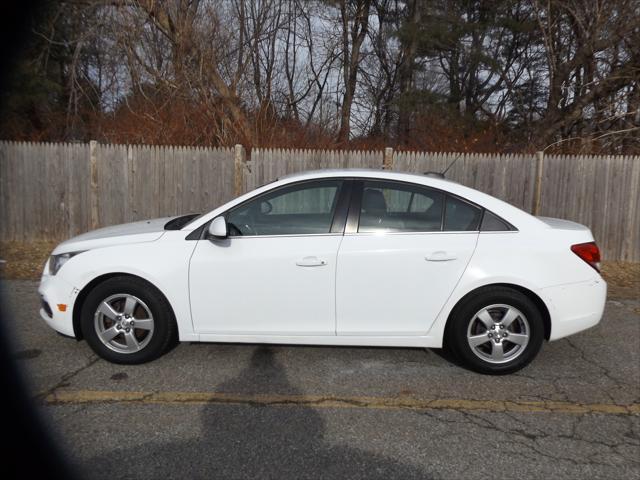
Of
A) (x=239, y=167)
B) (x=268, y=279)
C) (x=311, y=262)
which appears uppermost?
(x=239, y=167)

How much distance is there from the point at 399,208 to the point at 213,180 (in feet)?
20.1

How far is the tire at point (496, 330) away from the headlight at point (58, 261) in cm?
319

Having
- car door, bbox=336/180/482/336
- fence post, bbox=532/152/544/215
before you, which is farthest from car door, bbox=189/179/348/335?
fence post, bbox=532/152/544/215

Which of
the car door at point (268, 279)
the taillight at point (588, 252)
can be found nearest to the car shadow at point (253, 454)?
the car door at point (268, 279)

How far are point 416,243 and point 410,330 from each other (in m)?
0.70

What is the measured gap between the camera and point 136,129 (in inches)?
472

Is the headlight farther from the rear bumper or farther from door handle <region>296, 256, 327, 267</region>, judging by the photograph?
the rear bumper

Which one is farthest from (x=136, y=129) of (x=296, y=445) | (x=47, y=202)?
(x=296, y=445)

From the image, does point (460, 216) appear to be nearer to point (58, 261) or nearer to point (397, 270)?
point (397, 270)

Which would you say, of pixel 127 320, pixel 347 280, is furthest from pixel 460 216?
pixel 127 320

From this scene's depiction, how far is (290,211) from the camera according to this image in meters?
4.26

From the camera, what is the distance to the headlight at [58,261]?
167 inches

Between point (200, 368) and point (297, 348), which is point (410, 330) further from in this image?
point (200, 368)

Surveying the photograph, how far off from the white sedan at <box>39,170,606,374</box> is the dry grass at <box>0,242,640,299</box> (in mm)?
3629
